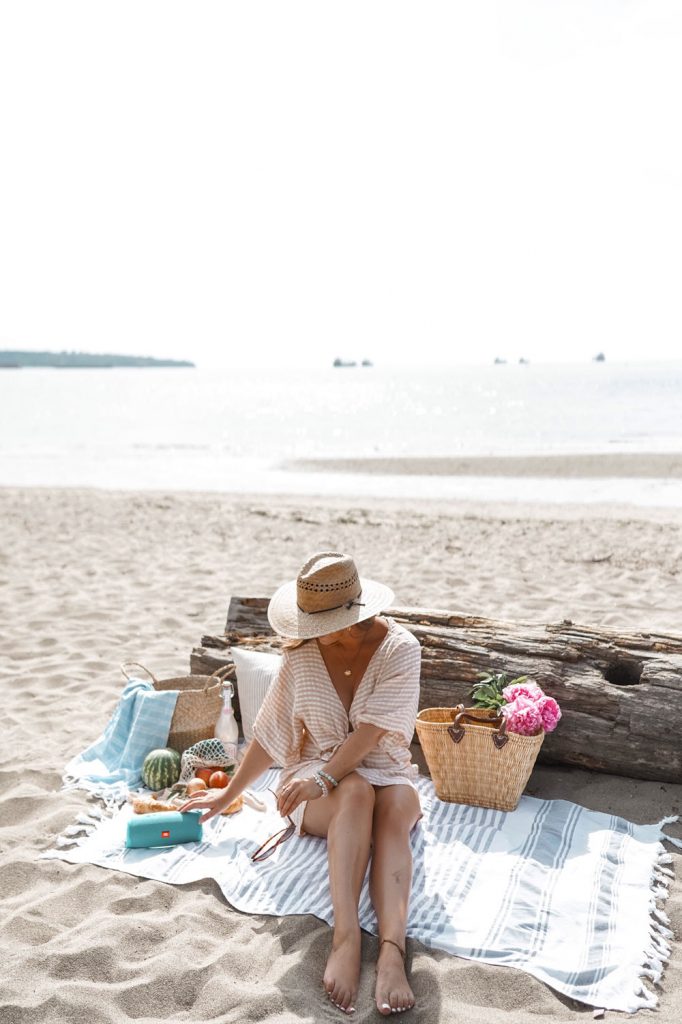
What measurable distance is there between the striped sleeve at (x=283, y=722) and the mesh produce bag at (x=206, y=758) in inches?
34.8

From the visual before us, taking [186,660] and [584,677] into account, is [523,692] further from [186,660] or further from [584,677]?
[186,660]

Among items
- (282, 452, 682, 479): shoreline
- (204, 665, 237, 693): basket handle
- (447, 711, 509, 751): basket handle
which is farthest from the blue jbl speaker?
(282, 452, 682, 479): shoreline

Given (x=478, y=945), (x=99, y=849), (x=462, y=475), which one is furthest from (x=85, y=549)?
(x=462, y=475)

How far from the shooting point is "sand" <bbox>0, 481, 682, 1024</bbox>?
2.67 m

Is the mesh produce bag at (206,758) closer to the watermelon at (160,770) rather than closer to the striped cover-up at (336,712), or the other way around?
the watermelon at (160,770)

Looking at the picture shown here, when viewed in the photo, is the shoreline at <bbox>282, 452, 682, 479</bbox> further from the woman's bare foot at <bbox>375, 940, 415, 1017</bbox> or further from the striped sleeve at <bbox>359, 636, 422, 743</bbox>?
the woman's bare foot at <bbox>375, 940, 415, 1017</bbox>

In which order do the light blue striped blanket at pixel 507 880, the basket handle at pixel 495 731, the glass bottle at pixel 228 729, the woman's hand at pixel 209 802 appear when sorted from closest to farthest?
the light blue striped blanket at pixel 507 880 < the woman's hand at pixel 209 802 < the basket handle at pixel 495 731 < the glass bottle at pixel 228 729

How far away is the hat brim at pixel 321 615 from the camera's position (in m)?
Answer: 3.15

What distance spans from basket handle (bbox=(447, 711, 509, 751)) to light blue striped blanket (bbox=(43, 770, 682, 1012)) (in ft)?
1.15

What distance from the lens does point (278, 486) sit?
18.8m

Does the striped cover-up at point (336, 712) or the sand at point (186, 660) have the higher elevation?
the striped cover-up at point (336, 712)

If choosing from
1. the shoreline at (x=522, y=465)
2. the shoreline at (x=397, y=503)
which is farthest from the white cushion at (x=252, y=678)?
the shoreline at (x=522, y=465)

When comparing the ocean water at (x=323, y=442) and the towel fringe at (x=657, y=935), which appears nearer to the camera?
the towel fringe at (x=657, y=935)

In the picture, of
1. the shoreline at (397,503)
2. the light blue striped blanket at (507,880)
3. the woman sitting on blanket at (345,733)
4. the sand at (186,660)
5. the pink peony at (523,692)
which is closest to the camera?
the sand at (186,660)
